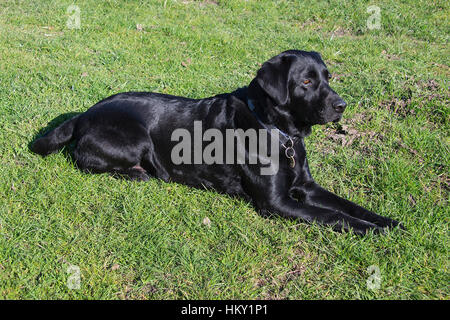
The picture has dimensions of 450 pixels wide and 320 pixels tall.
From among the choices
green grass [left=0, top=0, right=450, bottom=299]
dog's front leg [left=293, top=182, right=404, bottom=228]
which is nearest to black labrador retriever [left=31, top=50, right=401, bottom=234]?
dog's front leg [left=293, top=182, right=404, bottom=228]

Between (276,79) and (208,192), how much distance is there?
3.62ft

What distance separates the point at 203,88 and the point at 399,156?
8.04 feet


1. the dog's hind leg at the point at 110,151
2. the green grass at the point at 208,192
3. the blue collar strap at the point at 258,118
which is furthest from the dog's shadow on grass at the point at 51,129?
the blue collar strap at the point at 258,118

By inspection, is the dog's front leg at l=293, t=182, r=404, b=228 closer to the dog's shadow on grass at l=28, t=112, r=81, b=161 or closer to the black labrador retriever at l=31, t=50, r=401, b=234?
the black labrador retriever at l=31, t=50, r=401, b=234

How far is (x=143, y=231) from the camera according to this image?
3.03 m

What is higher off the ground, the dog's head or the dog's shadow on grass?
the dog's head

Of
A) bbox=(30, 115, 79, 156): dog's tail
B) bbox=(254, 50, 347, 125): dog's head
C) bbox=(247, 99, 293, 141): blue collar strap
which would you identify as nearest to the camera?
bbox=(254, 50, 347, 125): dog's head

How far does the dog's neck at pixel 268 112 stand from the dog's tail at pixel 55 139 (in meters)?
1.68

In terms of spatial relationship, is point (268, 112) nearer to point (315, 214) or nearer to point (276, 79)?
point (276, 79)

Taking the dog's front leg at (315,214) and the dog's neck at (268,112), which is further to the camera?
the dog's neck at (268,112)

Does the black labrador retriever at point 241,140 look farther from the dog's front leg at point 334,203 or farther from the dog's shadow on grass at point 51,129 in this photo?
the dog's shadow on grass at point 51,129

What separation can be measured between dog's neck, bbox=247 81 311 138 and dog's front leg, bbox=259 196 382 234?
56 centimetres

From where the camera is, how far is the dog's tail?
3.68 metres

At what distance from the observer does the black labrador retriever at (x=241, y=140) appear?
3111mm
